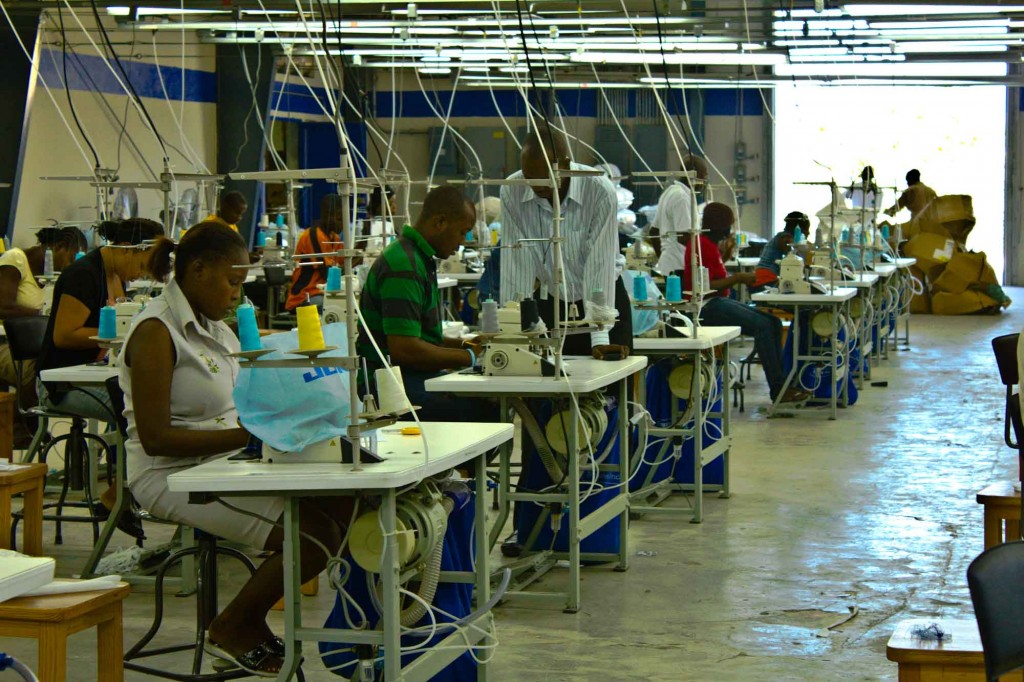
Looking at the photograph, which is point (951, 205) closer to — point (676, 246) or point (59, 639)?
point (676, 246)

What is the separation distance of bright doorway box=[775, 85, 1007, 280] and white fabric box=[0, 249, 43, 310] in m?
11.7

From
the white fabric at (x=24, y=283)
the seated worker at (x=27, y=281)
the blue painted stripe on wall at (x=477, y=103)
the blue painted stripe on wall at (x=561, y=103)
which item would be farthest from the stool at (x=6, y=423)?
the blue painted stripe on wall at (x=477, y=103)

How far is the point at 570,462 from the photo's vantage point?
146 inches

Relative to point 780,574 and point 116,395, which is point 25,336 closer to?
point 116,395

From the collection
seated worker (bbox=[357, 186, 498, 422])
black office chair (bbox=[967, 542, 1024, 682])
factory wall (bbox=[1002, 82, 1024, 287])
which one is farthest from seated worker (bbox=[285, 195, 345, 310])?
factory wall (bbox=[1002, 82, 1024, 287])

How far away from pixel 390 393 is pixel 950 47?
10.2 metres

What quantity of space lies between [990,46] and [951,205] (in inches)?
98.7

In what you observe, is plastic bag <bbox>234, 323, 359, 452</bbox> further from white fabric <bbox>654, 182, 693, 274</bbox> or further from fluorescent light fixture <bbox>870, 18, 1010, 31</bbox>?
fluorescent light fixture <bbox>870, 18, 1010, 31</bbox>

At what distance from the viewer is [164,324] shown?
9.37 feet

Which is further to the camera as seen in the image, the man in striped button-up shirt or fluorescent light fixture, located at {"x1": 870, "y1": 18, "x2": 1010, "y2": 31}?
fluorescent light fixture, located at {"x1": 870, "y1": 18, "x2": 1010, "y2": 31}

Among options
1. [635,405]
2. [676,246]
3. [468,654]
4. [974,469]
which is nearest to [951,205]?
[676,246]

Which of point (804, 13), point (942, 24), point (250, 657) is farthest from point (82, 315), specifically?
point (942, 24)

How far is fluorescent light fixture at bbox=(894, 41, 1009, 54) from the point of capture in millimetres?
10664

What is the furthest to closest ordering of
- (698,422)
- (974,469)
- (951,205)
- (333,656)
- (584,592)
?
(951,205) → (974,469) → (698,422) → (584,592) → (333,656)
